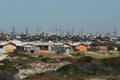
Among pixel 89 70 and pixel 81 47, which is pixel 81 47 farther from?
pixel 89 70

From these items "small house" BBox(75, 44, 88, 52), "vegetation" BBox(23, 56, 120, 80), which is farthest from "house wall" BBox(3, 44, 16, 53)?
"vegetation" BBox(23, 56, 120, 80)

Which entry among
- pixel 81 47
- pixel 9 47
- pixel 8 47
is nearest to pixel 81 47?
pixel 81 47

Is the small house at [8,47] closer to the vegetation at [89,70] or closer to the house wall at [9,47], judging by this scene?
the house wall at [9,47]

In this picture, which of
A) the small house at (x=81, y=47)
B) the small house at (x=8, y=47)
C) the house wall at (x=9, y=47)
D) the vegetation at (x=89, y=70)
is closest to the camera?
the vegetation at (x=89, y=70)

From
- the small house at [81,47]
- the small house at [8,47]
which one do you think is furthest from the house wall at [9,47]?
the small house at [81,47]

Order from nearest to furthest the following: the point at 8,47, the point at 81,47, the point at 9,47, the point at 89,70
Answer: the point at 89,70 → the point at 8,47 → the point at 9,47 → the point at 81,47

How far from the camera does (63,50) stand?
7512 cm

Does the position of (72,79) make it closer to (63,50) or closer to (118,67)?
(118,67)

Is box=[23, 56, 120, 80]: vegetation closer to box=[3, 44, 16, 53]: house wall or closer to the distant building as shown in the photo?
box=[3, 44, 16, 53]: house wall

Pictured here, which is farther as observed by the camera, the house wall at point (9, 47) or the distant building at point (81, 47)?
the distant building at point (81, 47)

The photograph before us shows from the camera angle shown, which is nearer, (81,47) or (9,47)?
(9,47)

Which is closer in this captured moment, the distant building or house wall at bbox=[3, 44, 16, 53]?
house wall at bbox=[3, 44, 16, 53]

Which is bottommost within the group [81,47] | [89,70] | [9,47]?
[81,47]

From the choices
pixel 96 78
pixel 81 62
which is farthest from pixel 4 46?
pixel 96 78
